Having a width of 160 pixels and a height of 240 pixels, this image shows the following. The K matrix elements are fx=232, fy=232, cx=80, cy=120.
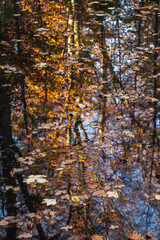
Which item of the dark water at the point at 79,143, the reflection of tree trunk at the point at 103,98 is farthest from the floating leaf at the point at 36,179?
the reflection of tree trunk at the point at 103,98

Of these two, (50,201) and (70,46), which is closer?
(50,201)

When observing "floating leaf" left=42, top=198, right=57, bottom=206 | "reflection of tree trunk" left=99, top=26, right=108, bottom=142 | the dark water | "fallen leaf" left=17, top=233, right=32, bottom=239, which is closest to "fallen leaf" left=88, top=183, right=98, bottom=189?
the dark water

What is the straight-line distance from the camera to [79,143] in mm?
3664

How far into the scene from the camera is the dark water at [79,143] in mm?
2264

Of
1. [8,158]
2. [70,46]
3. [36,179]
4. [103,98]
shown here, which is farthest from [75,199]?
[70,46]

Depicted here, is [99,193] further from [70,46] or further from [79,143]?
[70,46]

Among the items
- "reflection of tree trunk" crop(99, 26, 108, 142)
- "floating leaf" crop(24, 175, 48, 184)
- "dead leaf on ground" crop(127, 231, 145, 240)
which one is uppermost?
"reflection of tree trunk" crop(99, 26, 108, 142)

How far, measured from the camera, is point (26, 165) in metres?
3.04

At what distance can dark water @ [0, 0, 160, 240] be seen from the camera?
7.43 ft

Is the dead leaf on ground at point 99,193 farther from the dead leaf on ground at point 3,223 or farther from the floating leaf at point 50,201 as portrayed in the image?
the dead leaf on ground at point 3,223

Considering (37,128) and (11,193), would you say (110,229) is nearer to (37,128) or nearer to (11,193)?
(11,193)

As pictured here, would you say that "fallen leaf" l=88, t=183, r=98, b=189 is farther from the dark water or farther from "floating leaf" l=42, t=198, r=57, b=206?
"floating leaf" l=42, t=198, r=57, b=206

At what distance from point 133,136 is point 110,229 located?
1.90 metres

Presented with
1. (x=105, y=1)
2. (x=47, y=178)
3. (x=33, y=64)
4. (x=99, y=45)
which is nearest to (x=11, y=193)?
(x=47, y=178)
